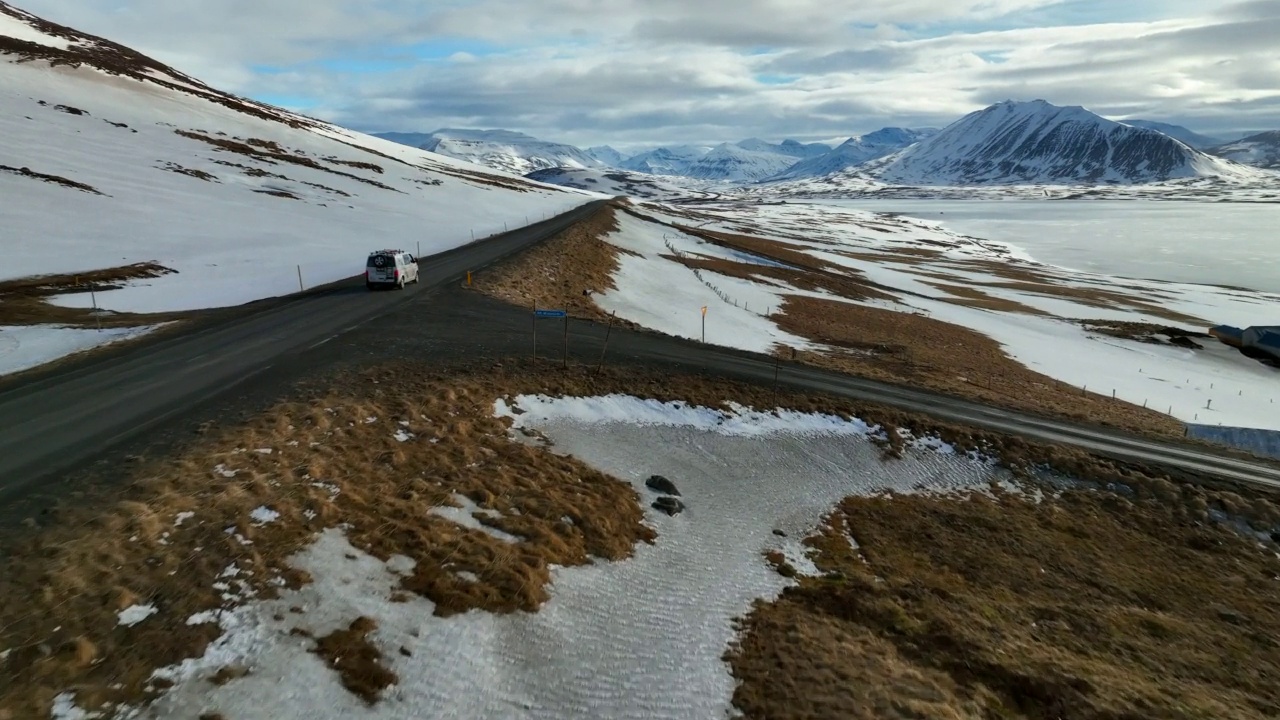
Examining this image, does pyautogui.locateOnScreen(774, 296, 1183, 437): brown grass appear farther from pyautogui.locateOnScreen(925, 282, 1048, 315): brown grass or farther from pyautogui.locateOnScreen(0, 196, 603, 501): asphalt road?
pyautogui.locateOnScreen(0, 196, 603, 501): asphalt road

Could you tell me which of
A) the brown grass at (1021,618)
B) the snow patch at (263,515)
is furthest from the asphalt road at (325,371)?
the brown grass at (1021,618)

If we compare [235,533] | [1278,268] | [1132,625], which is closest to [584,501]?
[235,533]

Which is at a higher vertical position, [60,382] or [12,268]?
[12,268]

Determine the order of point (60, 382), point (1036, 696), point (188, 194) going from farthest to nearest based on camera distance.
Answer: point (188, 194)
point (60, 382)
point (1036, 696)

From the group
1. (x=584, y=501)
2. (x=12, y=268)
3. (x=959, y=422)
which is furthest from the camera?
(x=12, y=268)

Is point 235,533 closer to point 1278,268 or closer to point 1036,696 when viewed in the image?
point 1036,696

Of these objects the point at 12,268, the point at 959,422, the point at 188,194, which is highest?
the point at 188,194
